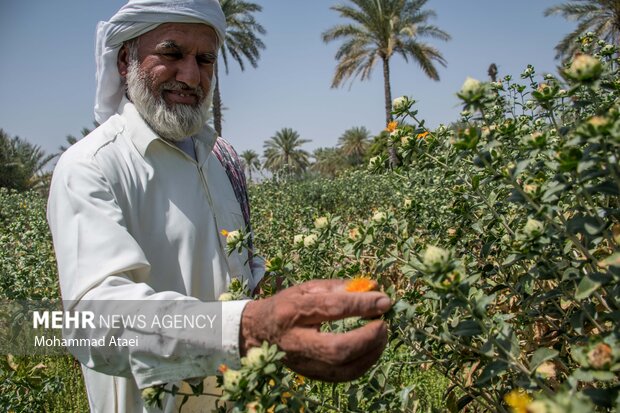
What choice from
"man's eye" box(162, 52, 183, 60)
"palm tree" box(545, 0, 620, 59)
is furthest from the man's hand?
"palm tree" box(545, 0, 620, 59)

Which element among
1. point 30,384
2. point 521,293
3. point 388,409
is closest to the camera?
point 388,409

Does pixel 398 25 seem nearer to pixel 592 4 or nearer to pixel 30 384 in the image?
pixel 592 4

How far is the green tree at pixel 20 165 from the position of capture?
910 inches

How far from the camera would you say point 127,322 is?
106cm

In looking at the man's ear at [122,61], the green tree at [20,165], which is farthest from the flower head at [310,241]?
the green tree at [20,165]

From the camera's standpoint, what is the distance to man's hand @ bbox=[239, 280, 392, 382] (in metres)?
0.89

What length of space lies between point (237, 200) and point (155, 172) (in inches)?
15.2

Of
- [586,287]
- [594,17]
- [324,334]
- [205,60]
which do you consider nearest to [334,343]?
[324,334]

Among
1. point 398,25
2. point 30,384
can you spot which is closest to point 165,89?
point 30,384

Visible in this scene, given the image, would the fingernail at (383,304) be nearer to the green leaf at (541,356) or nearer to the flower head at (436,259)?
the flower head at (436,259)

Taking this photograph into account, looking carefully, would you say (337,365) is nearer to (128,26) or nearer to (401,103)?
(401,103)

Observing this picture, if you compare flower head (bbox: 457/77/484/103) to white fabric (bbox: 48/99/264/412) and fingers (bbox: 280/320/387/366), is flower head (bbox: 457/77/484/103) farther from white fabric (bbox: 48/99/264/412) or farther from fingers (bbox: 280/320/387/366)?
white fabric (bbox: 48/99/264/412)

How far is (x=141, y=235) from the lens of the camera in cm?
149

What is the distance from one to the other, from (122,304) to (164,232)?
18.4 inches
